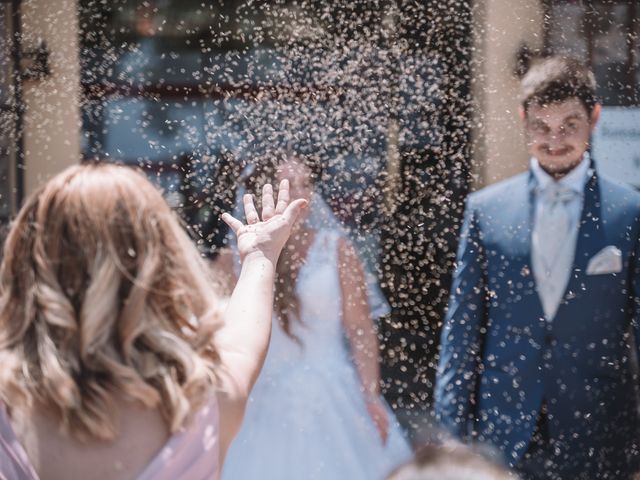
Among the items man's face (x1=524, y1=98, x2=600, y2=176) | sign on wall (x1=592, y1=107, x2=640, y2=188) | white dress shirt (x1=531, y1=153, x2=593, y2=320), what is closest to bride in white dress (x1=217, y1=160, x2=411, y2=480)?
white dress shirt (x1=531, y1=153, x2=593, y2=320)

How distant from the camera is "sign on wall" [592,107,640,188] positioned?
104 inches

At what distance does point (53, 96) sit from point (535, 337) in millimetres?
1712

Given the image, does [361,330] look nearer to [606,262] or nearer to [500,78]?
A: [606,262]

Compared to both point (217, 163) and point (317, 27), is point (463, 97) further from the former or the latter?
point (217, 163)

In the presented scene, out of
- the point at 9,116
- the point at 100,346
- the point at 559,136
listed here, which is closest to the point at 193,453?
the point at 100,346

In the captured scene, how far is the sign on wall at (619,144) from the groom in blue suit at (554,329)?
171mm

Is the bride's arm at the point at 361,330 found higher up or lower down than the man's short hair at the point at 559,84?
lower down

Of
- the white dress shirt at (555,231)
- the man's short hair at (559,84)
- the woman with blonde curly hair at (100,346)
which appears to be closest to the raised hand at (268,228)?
the woman with blonde curly hair at (100,346)

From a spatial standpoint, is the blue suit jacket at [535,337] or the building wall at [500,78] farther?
the building wall at [500,78]

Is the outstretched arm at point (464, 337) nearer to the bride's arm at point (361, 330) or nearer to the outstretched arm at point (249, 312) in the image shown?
the bride's arm at point (361, 330)

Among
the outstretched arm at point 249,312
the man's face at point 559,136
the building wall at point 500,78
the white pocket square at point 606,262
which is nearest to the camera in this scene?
the outstretched arm at point 249,312

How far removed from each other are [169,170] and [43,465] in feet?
6.54

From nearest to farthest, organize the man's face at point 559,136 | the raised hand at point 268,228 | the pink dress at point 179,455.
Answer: the pink dress at point 179,455 → the raised hand at point 268,228 → the man's face at point 559,136

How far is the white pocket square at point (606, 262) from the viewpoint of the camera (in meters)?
2.34
